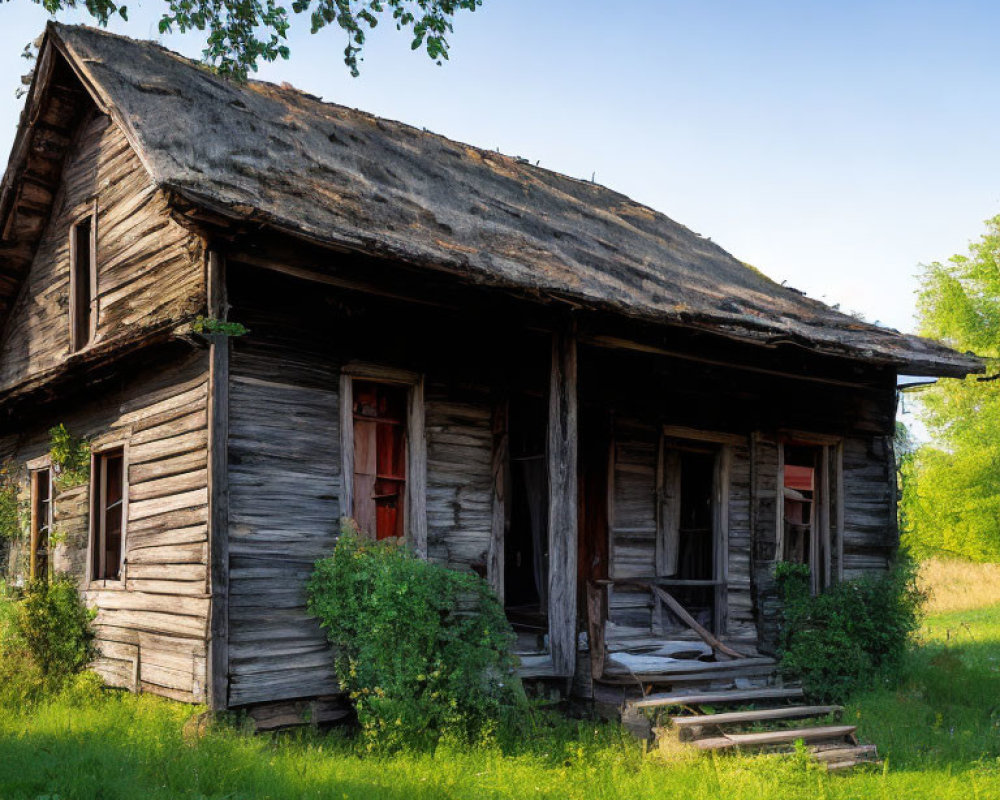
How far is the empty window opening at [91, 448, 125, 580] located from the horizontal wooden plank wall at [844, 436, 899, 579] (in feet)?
28.6

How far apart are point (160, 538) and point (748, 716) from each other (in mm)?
5206

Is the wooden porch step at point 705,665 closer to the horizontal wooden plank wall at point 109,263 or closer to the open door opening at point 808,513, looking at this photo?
the open door opening at point 808,513

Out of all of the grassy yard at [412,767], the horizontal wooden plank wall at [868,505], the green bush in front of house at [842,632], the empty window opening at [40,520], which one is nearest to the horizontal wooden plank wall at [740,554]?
the green bush in front of house at [842,632]

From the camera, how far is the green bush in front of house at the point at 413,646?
7.31 meters

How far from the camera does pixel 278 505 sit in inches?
313

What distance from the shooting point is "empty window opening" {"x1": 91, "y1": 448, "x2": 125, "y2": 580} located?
978cm

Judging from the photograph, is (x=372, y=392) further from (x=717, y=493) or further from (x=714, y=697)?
(x=717, y=493)

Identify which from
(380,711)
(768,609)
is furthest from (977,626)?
(380,711)

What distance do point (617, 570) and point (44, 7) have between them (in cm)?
773

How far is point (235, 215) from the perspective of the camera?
683 centimetres

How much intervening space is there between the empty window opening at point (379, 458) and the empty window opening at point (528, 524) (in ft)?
5.89

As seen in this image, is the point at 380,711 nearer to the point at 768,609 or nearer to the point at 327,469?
the point at 327,469

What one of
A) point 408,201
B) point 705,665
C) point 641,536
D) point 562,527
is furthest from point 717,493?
point 408,201

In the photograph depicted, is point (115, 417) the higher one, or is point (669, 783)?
point (115, 417)
